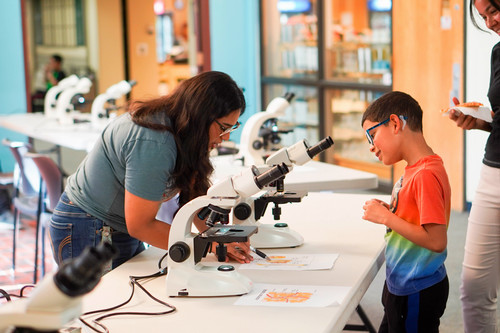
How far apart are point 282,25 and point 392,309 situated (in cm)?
605

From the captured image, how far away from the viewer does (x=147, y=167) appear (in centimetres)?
196

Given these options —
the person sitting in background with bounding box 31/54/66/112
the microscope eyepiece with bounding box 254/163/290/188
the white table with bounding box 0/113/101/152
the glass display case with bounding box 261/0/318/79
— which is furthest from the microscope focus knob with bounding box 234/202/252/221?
the person sitting in background with bounding box 31/54/66/112

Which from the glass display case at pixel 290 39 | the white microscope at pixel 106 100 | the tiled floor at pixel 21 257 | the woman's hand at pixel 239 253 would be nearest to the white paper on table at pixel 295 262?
the woman's hand at pixel 239 253

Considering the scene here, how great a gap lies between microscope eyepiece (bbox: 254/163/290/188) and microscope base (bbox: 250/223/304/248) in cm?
58

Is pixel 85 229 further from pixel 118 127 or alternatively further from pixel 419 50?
pixel 419 50

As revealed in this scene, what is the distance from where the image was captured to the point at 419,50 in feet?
18.8

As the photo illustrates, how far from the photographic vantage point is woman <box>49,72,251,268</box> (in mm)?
1976

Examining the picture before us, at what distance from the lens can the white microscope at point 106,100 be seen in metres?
5.25

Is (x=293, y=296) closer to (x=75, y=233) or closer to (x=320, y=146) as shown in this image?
(x=320, y=146)

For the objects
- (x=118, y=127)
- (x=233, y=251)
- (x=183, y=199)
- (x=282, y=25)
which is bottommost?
(x=233, y=251)

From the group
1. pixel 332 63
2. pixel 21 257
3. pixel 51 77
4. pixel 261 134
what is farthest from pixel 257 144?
pixel 51 77

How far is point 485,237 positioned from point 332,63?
16.1 ft

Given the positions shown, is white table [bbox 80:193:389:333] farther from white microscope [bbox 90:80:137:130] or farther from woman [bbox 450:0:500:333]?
white microscope [bbox 90:80:137:130]

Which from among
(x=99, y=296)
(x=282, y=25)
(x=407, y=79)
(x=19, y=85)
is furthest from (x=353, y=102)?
(x=99, y=296)
